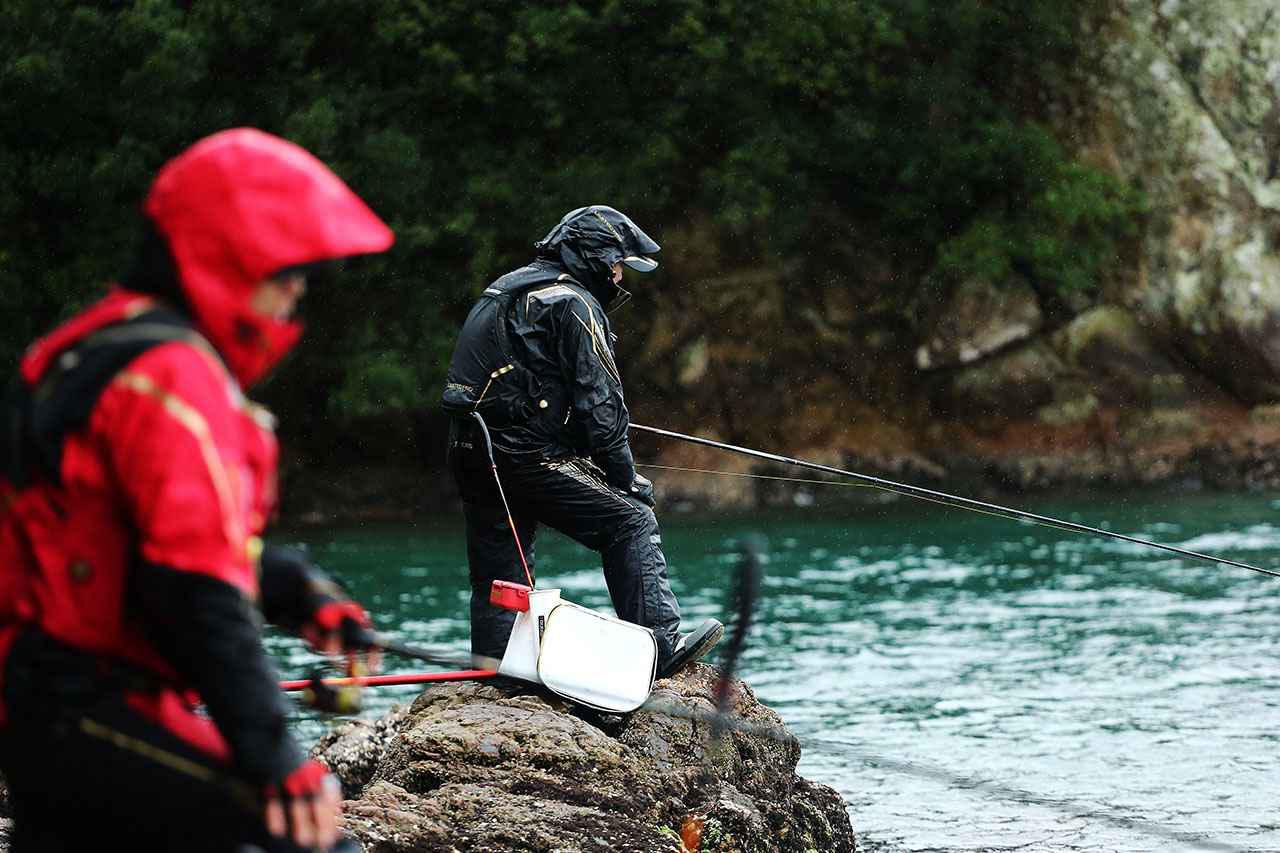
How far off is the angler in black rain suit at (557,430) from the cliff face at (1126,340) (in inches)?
736

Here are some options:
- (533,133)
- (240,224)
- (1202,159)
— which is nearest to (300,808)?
(240,224)

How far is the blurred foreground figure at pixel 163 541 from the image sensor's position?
2514 millimetres

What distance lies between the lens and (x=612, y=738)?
6145 millimetres

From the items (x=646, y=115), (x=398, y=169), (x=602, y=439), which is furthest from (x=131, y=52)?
(x=602, y=439)

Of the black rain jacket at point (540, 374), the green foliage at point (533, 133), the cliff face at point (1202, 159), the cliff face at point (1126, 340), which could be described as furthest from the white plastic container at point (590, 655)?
the cliff face at point (1202, 159)

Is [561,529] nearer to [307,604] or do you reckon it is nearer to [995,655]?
[307,604]

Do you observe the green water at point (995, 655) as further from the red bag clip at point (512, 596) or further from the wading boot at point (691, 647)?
the red bag clip at point (512, 596)

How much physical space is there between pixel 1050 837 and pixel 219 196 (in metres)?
6.19

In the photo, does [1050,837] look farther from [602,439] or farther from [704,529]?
[704,529]

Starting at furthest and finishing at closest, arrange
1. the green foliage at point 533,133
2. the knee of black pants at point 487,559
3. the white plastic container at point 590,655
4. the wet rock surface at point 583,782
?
the green foliage at point 533,133
the knee of black pants at point 487,559
the white plastic container at point 590,655
the wet rock surface at point 583,782

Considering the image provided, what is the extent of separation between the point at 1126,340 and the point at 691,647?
21.8 meters

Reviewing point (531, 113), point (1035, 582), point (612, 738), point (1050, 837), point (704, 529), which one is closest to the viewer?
point (612, 738)

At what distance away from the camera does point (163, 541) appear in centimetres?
248

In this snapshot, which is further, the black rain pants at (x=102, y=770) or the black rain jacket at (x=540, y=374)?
the black rain jacket at (x=540, y=374)
